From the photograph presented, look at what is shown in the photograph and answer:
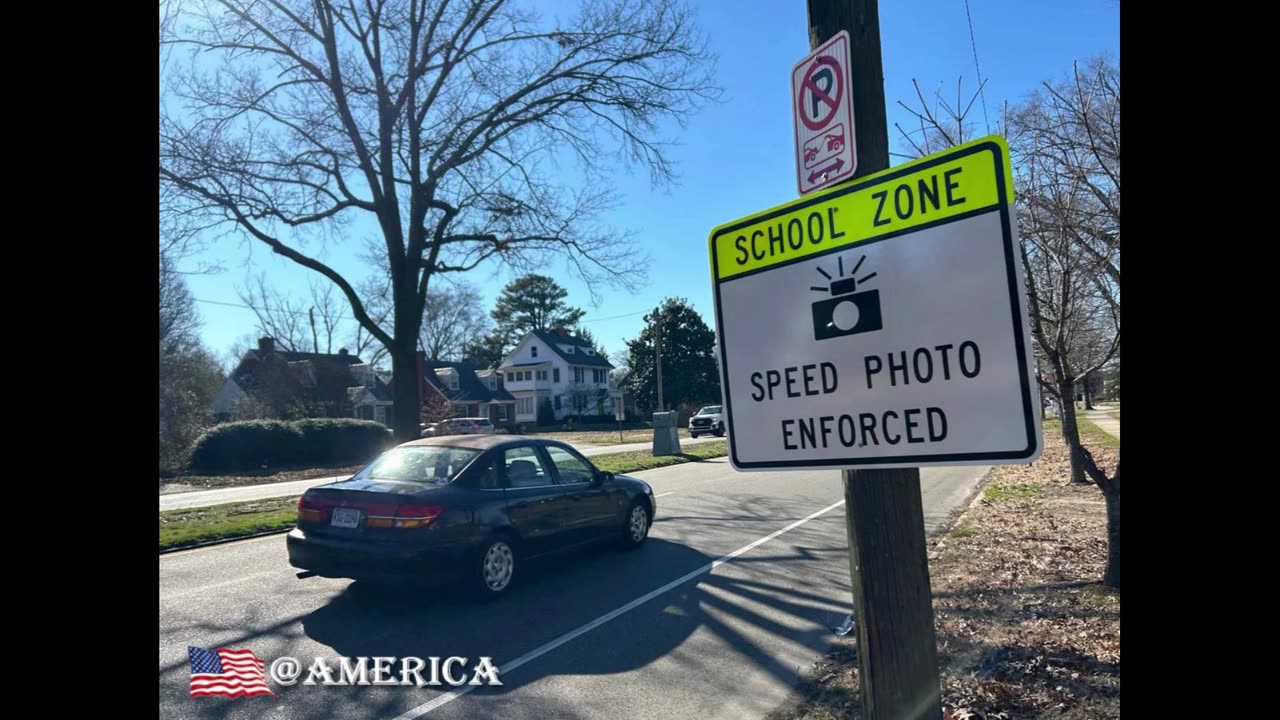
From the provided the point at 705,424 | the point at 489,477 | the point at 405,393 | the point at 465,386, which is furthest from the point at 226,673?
the point at 465,386

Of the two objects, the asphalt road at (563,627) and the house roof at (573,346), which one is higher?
the house roof at (573,346)

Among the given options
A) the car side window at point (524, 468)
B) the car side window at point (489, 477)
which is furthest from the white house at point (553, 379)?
the car side window at point (489, 477)

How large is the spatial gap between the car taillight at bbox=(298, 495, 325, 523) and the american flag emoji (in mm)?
1391

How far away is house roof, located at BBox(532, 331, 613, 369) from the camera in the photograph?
66.5 metres

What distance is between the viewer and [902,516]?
7.16 feet

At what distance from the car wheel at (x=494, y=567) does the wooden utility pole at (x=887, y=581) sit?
Answer: 15.7 ft

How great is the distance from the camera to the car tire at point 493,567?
21.1 feet

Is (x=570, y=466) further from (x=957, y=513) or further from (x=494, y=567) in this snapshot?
(x=957, y=513)

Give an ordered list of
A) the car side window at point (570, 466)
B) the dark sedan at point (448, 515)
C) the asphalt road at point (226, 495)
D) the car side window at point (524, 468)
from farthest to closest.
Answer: the asphalt road at point (226, 495)
the car side window at point (570, 466)
the car side window at point (524, 468)
the dark sedan at point (448, 515)

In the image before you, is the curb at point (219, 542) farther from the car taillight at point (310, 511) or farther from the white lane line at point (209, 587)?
the car taillight at point (310, 511)

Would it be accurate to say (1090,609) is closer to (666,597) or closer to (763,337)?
(666,597)

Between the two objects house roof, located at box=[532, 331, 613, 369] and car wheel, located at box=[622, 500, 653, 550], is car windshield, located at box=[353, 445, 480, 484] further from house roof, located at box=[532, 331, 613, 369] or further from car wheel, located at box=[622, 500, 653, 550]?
house roof, located at box=[532, 331, 613, 369]

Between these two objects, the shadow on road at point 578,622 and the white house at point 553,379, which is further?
the white house at point 553,379
